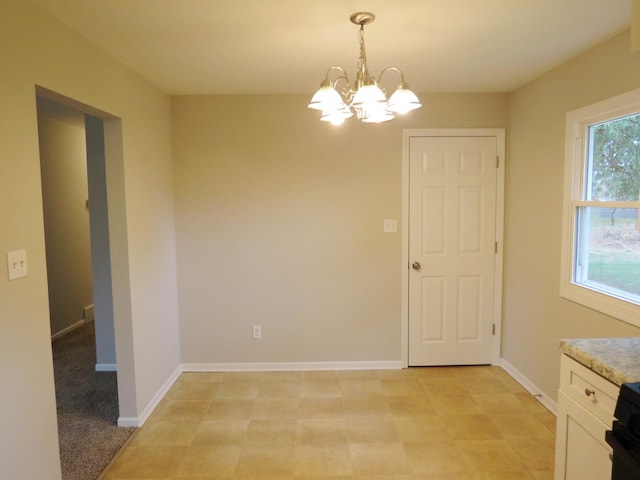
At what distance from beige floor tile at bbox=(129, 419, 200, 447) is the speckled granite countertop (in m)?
2.22

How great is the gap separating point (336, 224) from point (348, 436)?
166cm

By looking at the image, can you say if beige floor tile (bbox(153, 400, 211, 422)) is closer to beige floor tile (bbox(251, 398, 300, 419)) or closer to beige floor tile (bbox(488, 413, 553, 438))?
beige floor tile (bbox(251, 398, 300, 419))

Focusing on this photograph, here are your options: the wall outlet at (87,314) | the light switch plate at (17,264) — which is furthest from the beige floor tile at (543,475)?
the wall outlet at (87,314)

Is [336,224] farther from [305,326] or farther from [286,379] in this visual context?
[286,379]

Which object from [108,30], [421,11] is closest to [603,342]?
[421,11]

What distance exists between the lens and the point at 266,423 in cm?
277

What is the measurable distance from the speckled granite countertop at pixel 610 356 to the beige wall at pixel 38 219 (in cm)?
222

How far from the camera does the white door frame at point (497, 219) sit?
3.45 m

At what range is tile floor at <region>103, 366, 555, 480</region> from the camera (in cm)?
229

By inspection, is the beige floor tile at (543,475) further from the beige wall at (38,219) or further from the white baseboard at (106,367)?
the white baseboard at (106,367)

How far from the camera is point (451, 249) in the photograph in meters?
3.55

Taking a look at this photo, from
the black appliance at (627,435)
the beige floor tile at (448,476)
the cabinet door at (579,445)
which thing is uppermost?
the black appliance at (627,435)

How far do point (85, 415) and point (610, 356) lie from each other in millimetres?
3130

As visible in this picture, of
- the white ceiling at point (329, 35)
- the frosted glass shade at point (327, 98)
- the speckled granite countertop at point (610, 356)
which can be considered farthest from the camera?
the white ceiling at point (329, 35)
